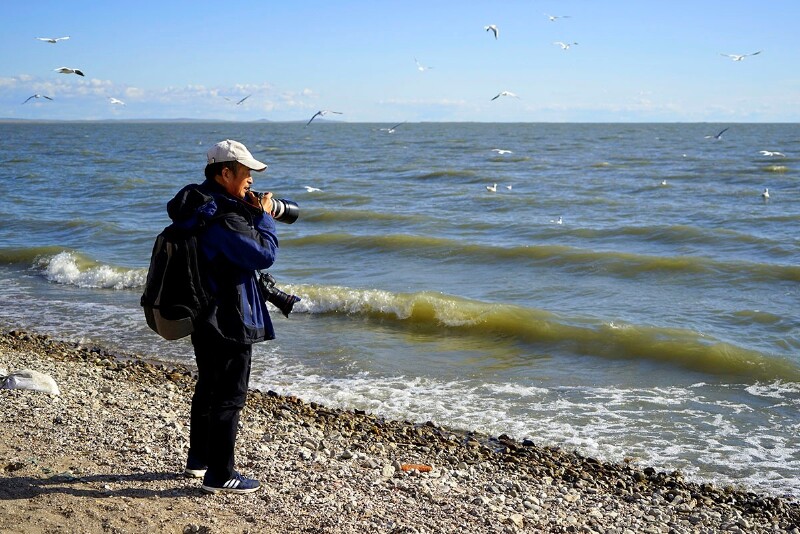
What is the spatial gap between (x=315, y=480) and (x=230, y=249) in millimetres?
1614

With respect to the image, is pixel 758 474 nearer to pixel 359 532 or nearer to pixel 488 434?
pixel 488 434

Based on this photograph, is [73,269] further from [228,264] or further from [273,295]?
[228,264]

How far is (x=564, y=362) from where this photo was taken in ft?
31.0

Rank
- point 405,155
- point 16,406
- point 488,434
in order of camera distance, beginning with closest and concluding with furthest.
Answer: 1. point 16,406
2. point 488,434
3. point 405,155

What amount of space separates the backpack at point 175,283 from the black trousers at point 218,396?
161 mm

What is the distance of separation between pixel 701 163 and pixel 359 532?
3841 centimetres

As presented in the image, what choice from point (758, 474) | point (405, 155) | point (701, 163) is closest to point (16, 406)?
point (758, 474)

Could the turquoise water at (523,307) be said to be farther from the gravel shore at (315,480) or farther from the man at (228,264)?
the man at (228,264)

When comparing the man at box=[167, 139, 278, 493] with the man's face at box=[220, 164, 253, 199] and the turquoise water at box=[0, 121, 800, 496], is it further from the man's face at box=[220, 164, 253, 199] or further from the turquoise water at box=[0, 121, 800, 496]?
the turquoise water at box=[0, 121, 800, 496]

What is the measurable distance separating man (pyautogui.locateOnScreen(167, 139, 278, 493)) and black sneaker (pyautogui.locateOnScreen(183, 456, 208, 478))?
0.36 m

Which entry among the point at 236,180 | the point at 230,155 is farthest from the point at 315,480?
the point at 230,155

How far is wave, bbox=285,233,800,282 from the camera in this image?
14266 mm

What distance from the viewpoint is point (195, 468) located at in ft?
15.8

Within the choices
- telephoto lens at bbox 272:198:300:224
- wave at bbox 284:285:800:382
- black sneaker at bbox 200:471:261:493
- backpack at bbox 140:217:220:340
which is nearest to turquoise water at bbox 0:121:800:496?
wave at bbox 284:285:800:382
